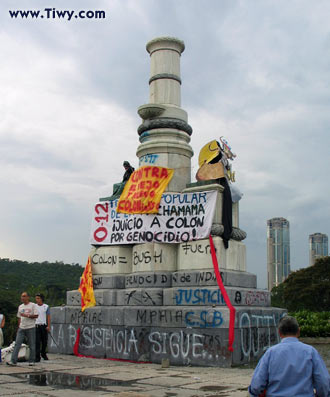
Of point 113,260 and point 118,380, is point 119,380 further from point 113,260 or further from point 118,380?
point 113,260

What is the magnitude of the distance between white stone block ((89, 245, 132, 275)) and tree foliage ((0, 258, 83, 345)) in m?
42.7

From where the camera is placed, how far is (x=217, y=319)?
1101 centimetres

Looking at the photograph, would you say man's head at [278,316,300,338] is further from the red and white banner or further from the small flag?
the small flag

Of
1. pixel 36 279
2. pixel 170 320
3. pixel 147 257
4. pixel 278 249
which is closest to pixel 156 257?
pixel 147 257

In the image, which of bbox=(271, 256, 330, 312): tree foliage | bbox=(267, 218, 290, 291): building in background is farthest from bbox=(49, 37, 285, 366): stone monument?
bbox=(267, 218, 290, 291): building in background

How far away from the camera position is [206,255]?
491 inches

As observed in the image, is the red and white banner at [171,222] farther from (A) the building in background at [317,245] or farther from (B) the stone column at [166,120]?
(A) the building in background at [317,245]

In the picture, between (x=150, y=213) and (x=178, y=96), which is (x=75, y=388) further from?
(x=178, y=96)

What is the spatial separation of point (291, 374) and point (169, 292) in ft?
28.6

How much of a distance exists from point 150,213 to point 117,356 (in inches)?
150

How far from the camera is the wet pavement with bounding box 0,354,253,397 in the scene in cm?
753

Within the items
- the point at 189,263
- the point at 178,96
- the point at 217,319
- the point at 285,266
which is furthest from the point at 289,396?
the point at 285,266

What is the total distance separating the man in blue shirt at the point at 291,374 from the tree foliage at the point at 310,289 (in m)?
43.7

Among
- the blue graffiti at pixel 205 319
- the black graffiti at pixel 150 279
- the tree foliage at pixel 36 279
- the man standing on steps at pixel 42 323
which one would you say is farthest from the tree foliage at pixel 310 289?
the man standing on steps at pixel 42 323
